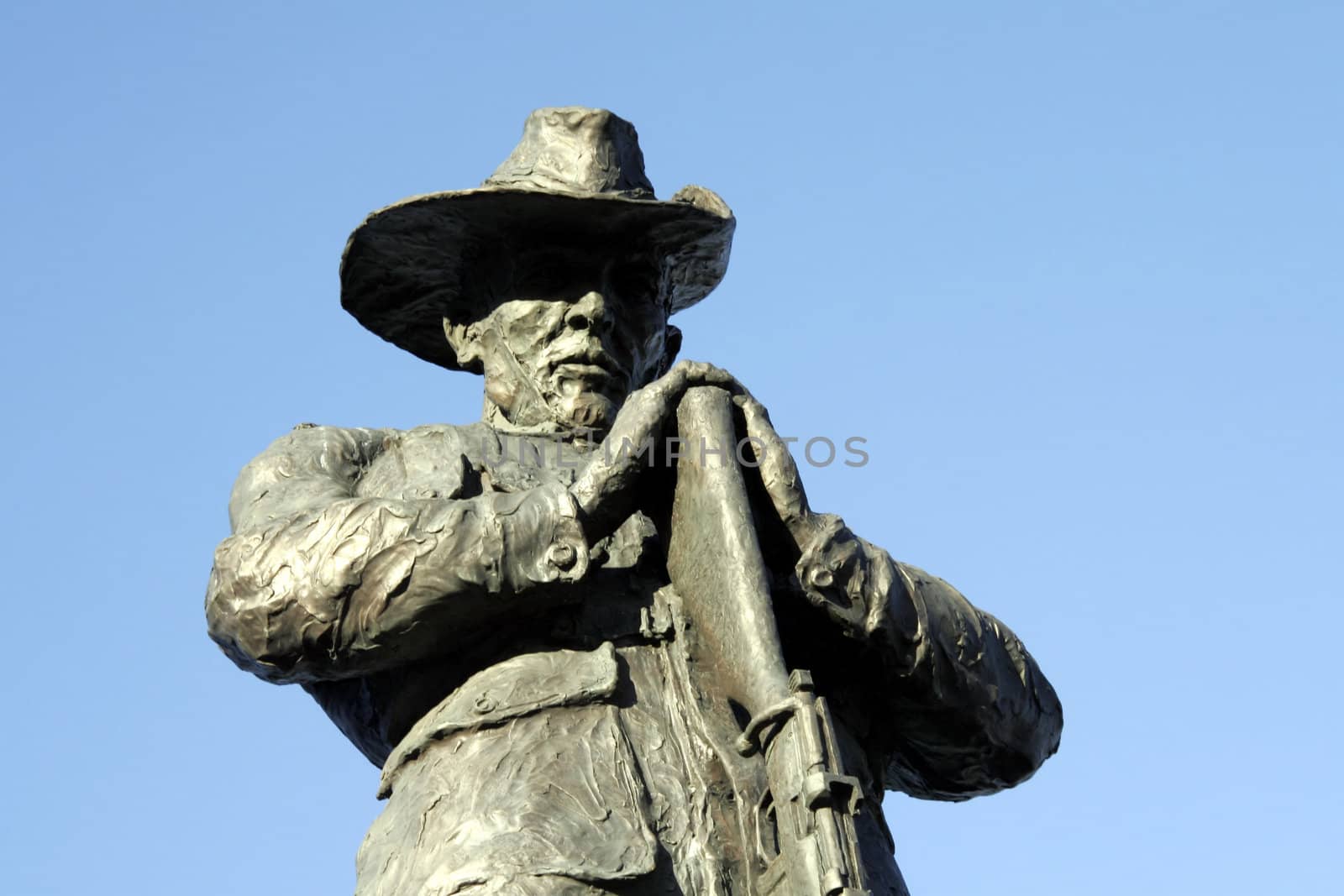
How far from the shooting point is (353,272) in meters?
10.5

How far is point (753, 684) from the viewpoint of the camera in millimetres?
8250

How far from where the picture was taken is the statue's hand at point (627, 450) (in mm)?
8500

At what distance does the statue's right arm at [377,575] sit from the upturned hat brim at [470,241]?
62.4 inches

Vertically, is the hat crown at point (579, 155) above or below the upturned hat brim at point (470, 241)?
above

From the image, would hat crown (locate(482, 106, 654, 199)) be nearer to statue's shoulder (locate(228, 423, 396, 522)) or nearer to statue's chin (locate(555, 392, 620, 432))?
statue's chin (locate(555, 392, 620, 432))


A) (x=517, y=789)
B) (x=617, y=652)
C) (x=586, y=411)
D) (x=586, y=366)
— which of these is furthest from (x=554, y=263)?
(x=517, y=789)

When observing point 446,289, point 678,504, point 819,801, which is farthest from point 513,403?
point 819,801

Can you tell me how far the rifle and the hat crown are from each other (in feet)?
5.18

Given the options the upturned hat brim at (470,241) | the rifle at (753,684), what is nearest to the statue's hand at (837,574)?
the rifle at (753,684)

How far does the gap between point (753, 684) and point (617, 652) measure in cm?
69

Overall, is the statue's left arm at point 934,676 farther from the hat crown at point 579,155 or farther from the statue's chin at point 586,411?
the hat crown at point 579,155

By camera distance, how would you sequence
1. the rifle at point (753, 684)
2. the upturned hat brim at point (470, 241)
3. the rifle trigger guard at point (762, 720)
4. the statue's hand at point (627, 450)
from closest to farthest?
1. the rifle at point (753, 684)
2. the rifle trigger guard at point (762, 720)
3. the statue's hand at point (627, 450)
4. the upturned hat brim at point (470, 241)

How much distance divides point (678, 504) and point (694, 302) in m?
2.38

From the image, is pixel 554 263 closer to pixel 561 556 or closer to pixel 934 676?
pixel 561 556
